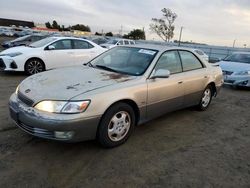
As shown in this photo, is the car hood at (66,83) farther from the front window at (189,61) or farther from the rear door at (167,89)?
the front window at (189,61)

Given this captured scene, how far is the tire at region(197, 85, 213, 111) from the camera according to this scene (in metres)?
6.15

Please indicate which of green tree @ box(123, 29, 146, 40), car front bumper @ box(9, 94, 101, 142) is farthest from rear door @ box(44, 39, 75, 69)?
green tree @ box(123, 29, 146, 40)

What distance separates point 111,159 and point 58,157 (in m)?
0.70

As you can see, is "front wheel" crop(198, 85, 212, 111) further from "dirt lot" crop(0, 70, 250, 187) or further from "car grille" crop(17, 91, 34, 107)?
"car grille" crop(17, 91, 34, 107)

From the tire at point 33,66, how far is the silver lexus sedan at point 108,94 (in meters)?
5.00

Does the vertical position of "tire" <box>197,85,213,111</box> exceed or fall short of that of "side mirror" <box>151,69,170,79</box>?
it falls short

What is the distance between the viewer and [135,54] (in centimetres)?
498

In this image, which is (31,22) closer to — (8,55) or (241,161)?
(8,55)

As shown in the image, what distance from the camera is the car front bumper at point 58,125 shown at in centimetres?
343

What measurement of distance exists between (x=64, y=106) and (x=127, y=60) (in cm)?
183

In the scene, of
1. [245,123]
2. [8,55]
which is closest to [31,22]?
[8,55]

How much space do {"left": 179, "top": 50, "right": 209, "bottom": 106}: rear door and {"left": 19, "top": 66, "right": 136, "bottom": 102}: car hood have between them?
1507 millimetres

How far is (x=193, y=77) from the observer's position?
5.54 m

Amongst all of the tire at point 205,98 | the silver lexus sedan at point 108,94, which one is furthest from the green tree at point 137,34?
the silver lexus sedan at point 108,94
